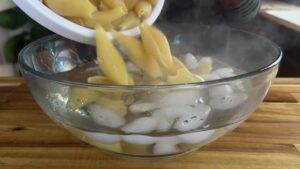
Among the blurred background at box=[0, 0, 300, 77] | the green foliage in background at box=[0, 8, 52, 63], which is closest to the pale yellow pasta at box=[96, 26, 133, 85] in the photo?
the blurred background at box=[0, 0, 300, 77]

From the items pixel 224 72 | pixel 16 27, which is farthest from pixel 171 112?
pixel 16 27

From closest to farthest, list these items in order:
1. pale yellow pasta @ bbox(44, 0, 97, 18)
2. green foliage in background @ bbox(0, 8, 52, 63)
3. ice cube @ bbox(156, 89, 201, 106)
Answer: ice cube @ bbox(156, 89, 201, 106), pale yellow pasta @ bbox(44, 0, 97, 18), green foliage in background @ bbox(0, 8, 52, 63)

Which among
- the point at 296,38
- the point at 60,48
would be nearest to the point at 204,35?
the point at 60,48

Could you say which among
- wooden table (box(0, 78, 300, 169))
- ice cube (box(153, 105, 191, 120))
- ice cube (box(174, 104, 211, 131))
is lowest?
wooden table (box(0, 78, 300, 169))

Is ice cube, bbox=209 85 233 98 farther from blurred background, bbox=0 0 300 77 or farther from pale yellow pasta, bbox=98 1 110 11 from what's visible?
blurred background, bbox=0 0 300 77

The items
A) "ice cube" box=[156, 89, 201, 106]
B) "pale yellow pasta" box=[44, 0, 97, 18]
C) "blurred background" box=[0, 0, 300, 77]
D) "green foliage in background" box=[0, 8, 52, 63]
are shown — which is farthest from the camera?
"green foliage in background" box=[0, 8, 52, 63]

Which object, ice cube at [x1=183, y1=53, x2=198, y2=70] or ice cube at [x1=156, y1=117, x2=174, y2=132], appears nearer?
ice cube at [x1=156, y1=117, x2=174, y2=132]

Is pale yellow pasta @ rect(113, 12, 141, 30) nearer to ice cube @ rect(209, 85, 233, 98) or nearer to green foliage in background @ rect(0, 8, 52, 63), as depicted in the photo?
ice cube @ rect(209, 85, 233, 98)

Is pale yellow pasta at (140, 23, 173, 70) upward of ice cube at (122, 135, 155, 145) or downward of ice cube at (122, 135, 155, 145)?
upward
